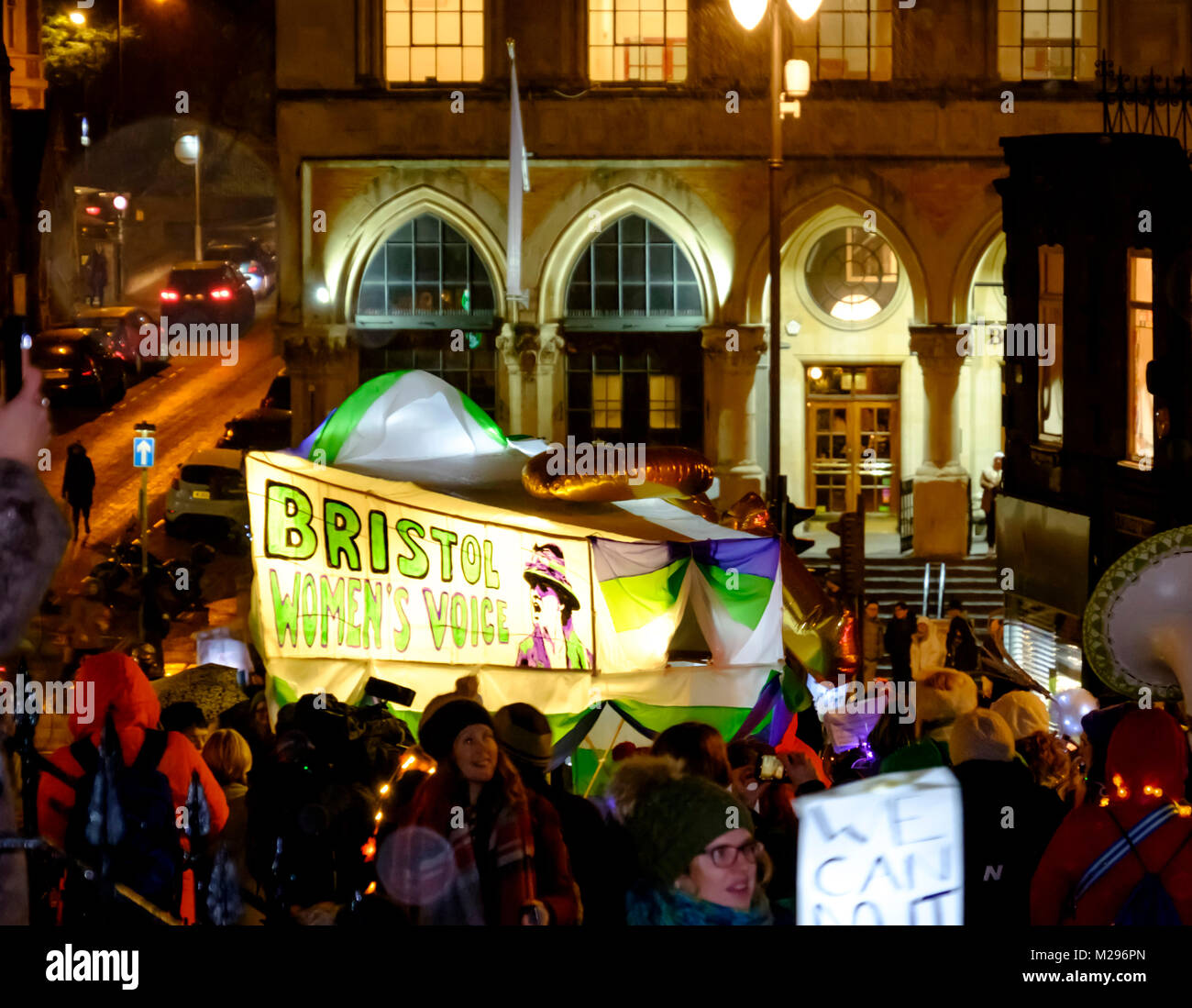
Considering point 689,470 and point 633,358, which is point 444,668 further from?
point 633,358

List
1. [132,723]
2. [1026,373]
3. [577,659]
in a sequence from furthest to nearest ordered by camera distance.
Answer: [1026,373], [577,659], [132,723]

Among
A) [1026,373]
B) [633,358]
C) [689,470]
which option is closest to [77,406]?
[633,358]

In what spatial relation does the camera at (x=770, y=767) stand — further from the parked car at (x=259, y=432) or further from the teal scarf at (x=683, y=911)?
the parked car at (x=259, y=432)

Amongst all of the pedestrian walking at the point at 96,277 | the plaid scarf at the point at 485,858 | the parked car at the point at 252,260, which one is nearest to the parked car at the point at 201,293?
the pedestrian walking at the point at 96,277

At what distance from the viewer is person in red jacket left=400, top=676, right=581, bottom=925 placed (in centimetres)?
600

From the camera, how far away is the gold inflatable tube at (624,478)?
13.7m

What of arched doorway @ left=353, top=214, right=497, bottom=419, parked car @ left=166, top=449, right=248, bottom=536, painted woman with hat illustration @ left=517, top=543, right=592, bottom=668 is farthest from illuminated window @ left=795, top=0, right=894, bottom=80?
painted woman with hat illustration @ left=517, top=543, right=592, bottom=668

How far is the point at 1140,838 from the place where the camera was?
6.06 m

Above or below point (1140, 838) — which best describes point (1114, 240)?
above

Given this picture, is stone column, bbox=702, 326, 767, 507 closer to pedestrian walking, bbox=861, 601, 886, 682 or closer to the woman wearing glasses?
pedestrian walking, bbox=861, 601, 886, 682

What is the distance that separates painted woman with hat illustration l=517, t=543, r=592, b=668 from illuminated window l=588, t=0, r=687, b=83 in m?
16.0

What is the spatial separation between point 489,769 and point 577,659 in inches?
245

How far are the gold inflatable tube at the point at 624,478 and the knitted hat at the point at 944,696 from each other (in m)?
4.23

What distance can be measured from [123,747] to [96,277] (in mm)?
48189
